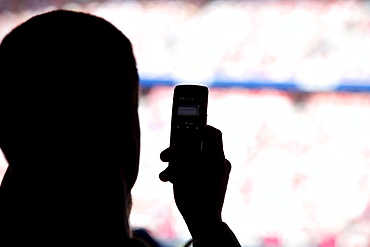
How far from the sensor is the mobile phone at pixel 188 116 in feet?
2.19

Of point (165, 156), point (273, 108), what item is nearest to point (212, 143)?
point (165, 156)

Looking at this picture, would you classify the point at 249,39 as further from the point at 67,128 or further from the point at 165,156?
the point at 67,128

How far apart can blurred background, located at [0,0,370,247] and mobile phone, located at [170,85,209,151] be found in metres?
0.78

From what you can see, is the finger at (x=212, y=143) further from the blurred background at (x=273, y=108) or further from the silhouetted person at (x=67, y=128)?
the blurred background at (x=273, y=108)

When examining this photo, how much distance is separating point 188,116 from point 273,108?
0.82m

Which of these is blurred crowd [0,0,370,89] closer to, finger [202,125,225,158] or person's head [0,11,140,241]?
finger [202,125,225,158]

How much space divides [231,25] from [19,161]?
1156 millimetres

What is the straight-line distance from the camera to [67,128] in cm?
43

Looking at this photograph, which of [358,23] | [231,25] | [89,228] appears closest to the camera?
[89,228]

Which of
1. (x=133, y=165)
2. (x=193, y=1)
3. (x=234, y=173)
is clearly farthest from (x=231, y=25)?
(x=133, y=165)

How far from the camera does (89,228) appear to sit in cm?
43

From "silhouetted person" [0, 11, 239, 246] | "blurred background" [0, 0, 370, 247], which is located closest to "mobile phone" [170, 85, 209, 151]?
"silhouetted person" [0, 11, 239, 246]

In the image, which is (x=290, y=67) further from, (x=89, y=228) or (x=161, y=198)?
(x=89, y=228)

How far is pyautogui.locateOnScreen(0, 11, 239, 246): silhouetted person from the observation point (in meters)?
0.42
